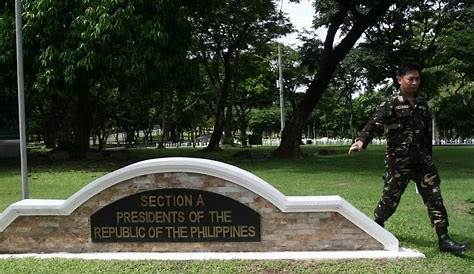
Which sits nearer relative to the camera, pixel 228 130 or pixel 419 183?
pixel 419 183

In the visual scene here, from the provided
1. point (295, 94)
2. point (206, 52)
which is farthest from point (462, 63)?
point (295, 94)

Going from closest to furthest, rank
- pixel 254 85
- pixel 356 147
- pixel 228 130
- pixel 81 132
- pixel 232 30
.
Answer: pixel 356 147 < pixel 81 132 < pixel 232 30 < pixel 254 85 < pixel 228 130

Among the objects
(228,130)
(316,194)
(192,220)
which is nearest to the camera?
(192,220)

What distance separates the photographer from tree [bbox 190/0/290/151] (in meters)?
28.4

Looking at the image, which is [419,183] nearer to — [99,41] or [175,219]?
[175,219]

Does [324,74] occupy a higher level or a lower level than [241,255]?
higher

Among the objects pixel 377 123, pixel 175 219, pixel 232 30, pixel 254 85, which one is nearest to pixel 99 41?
pixel 175 219

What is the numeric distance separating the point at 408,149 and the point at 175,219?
7.96 feet

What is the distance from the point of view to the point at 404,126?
617 centimetres

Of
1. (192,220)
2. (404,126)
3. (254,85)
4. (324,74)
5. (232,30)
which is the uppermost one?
(232,30)

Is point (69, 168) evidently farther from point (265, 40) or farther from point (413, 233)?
point (265, 40)

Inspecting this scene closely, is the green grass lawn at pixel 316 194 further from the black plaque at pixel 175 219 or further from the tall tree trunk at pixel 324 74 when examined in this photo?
the tall tree trunk at pixel 324 74

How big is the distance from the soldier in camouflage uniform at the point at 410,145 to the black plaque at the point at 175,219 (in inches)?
52.0

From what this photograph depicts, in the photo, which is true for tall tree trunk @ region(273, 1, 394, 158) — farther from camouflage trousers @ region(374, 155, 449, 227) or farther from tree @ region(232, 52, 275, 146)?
camouflage trousers @ region(374, 155, 449, 227)
